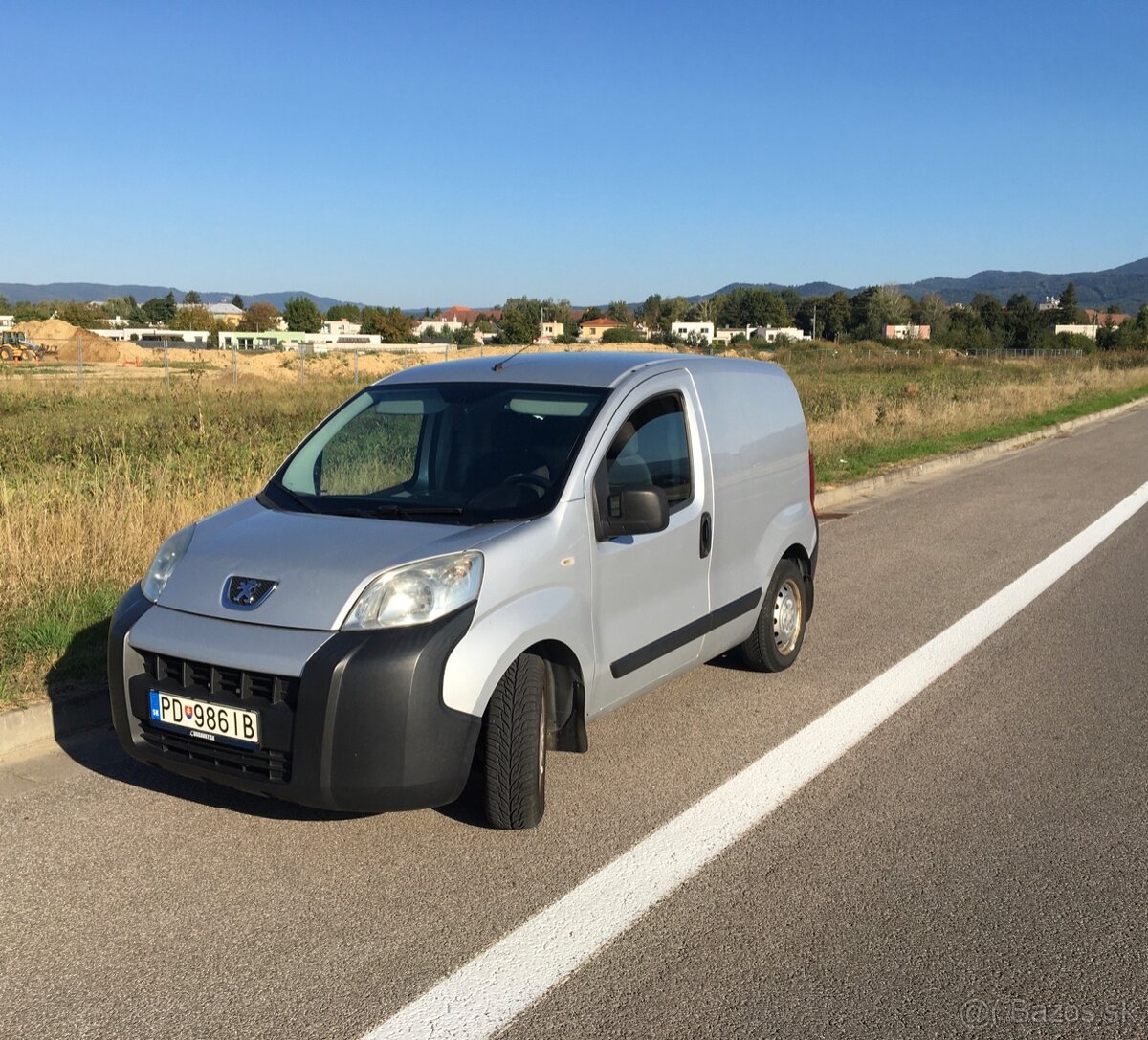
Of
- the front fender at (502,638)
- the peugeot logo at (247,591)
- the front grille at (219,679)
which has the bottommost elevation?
the front grille at (219,679)

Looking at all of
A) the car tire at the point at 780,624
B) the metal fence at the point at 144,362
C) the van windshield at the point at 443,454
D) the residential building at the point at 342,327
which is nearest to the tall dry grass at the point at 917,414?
the car tire at the point at 780,624

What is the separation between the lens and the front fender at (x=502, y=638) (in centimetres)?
385

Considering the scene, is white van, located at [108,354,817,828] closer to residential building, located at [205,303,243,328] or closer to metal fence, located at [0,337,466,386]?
metal fence, located at [0,337,466,386]

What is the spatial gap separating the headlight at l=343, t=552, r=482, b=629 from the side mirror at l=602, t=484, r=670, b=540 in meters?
0.72

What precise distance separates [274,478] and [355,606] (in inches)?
61.2

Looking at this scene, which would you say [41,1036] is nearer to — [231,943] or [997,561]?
[231,943]

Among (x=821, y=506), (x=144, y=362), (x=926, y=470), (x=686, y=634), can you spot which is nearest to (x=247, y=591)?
(x=686, y=634)

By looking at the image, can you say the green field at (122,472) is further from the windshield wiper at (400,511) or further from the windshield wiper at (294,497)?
the windshield wiper at (400,511)

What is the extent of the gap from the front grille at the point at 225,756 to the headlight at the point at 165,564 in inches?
20.2

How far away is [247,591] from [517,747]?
1079mm

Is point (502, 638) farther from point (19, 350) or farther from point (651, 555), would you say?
point (19, 350)

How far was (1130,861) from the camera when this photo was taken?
4.02 meters

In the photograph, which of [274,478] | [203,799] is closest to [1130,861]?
[203,799]

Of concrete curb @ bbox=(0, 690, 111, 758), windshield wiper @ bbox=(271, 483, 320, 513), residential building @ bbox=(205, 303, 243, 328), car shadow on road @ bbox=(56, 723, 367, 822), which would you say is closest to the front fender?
car shadow on road @ bbox=(56, 723, 367, 822)
